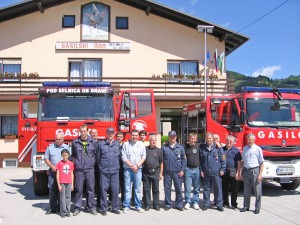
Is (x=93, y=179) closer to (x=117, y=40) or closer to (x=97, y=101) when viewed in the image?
(x=97, y=101)

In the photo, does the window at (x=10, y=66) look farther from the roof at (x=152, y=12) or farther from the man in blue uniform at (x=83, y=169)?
the man in blue uniform at (x=83, y=169)

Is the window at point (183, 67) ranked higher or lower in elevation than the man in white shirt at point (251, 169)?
higher

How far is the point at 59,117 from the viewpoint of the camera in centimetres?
983

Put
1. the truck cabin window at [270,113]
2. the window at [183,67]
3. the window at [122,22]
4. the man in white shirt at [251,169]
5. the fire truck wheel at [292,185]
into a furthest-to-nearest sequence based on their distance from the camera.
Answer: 1. the window at [183,67]
2. the window at [122,22]
3. the fire truck wheel at [292,185]
4. the truck cabin window at [270,113]
5. the man in white shirt at [251,169]

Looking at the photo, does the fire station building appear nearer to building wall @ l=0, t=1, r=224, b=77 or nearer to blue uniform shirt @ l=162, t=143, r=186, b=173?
building wall @ l=0, t=1, r=224, b=77

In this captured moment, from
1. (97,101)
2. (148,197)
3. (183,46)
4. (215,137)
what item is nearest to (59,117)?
(97,101)

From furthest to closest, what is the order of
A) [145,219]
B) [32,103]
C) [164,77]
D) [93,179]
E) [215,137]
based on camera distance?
1. [164,77]
2. [32,103]
3. [215,137]
4. [93,179]
5. [145,219]

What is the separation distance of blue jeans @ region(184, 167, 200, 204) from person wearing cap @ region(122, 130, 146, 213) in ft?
3.46

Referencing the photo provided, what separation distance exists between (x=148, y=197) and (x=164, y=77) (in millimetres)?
11989

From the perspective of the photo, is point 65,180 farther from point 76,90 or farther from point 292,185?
point 292,185

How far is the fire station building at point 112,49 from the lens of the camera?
63.9 feet

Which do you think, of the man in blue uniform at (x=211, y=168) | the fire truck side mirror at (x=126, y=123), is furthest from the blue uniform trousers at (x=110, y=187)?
the fire truck side mirror at (x=126, y=123)

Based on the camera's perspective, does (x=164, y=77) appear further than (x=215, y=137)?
Yes

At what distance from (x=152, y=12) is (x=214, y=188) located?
1394cm
